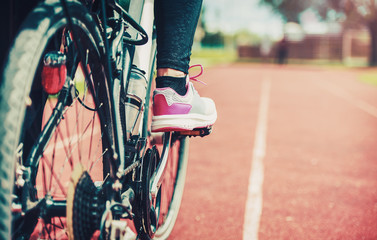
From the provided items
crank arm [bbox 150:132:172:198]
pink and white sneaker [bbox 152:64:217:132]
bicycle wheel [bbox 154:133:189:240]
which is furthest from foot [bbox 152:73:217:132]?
bicycle wheel [bbox 154:133:189:240]

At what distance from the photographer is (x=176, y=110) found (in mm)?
1857

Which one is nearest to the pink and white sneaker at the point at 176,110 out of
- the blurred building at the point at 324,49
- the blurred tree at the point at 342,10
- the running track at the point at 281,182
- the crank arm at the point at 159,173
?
the crank arm at the point at 159,173

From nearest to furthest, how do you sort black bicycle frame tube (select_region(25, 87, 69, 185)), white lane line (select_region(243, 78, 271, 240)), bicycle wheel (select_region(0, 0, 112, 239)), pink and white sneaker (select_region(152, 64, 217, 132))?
bicycle wheel (select_region(0, 0, 112, 239)) < black bicycle frame tube (select_region(25, 87, 69, 185)) < pink and white sneaker (select_region(152, 64, 217, 132)) < white lane line (select_region(243, 78, 271, 240))

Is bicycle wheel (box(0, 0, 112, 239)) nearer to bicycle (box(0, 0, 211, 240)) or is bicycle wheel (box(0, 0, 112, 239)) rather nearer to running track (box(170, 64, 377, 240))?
bicycle (box(0, 0, 211, 240))

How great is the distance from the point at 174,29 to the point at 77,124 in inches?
21.3

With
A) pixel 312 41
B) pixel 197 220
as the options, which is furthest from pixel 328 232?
pixel 312 41

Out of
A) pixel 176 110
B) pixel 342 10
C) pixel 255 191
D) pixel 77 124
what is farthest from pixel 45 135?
pixel 342 10

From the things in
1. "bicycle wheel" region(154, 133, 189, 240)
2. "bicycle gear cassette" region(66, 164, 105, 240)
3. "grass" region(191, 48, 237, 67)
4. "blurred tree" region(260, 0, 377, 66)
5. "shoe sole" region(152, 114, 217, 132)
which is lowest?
"grass" region(191, 48, 237, 67)

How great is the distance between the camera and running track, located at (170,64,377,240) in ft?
9.52

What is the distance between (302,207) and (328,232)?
0.49m

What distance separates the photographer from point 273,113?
29.2ft

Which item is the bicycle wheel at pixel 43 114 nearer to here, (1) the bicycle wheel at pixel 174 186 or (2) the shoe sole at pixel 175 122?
(2) the shoe sole at pixel 175 122

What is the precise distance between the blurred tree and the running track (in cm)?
3426

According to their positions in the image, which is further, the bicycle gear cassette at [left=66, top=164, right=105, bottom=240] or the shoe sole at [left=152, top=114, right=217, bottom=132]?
the shoe sole at [left=152, top=114, right=217, bottom=132]
